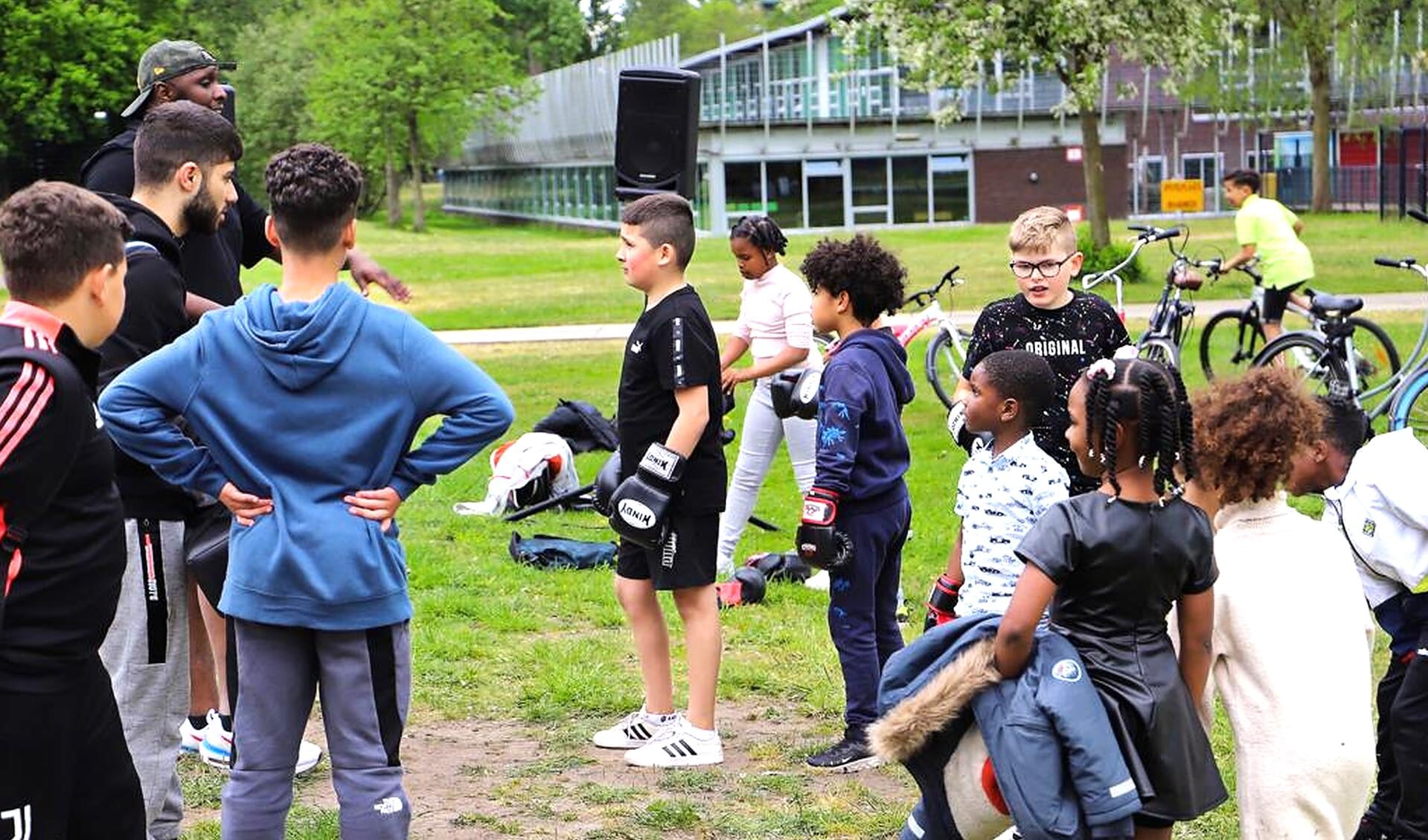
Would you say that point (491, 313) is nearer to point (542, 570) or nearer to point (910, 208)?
point (542, 570)

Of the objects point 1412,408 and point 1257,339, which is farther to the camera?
point 1257,339

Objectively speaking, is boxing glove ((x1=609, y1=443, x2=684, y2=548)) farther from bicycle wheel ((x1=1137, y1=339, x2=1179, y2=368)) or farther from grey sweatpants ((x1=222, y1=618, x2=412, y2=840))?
bicycle wheel ((x1=1137, y1=339, x2=1179, y2=368))

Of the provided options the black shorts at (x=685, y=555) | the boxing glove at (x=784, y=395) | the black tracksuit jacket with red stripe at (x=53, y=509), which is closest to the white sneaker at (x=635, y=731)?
the black shorts at (x=685, y=555)

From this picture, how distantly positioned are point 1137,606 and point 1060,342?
5.98ft

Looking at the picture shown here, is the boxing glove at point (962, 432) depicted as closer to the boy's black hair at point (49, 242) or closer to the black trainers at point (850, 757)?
the black trainers at point (850, 757)

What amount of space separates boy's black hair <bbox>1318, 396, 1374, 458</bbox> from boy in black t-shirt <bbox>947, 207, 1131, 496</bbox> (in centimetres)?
77

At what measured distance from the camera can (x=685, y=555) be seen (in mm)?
5816

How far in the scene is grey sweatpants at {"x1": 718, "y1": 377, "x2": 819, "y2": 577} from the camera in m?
8.85

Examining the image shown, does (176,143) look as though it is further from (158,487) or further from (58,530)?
(58,530)

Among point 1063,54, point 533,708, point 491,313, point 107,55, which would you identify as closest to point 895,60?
point 1063,54

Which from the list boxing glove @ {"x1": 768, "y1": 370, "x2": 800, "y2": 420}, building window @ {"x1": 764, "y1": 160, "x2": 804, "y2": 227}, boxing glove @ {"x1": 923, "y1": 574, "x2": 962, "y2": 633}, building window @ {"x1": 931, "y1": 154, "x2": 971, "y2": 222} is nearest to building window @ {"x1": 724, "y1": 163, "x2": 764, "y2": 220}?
building window @ {"x1": 764, "y1": 160, "x2": 804, "y2": 227}

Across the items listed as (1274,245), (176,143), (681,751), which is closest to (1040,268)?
(681,751)

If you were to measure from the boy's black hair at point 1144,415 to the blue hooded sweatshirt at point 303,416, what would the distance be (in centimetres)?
145

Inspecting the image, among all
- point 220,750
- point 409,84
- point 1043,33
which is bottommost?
point 220,750
